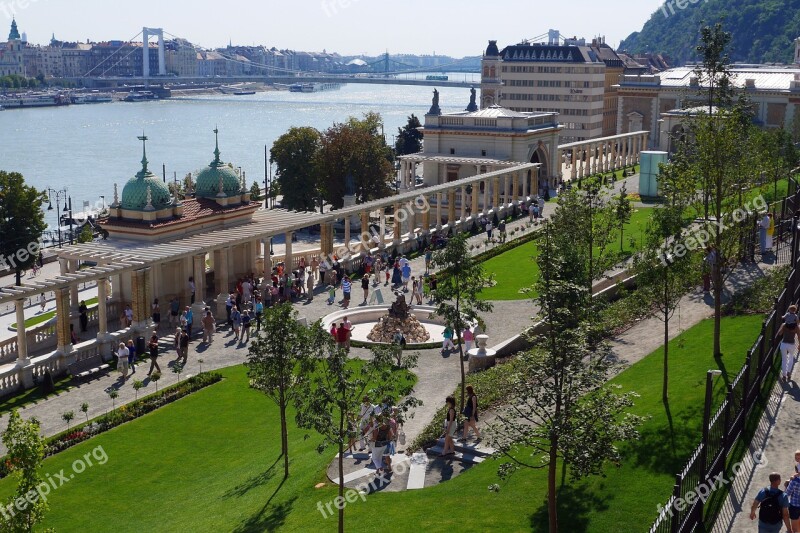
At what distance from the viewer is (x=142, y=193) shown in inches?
1543

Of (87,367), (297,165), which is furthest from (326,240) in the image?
(297,165)

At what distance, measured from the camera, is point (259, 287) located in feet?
135

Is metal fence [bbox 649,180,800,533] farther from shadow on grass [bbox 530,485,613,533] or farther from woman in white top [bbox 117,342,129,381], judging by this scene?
woman in white top [bbox 117,342,129,381]

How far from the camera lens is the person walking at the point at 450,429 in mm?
22672

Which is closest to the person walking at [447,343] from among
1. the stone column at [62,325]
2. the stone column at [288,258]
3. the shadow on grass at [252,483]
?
the shadow on grass at [252,483]

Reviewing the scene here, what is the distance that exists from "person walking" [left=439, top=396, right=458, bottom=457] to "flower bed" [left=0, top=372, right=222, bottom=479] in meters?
10.0

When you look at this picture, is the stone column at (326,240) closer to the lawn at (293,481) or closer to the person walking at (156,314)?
the person walking at (156,314)

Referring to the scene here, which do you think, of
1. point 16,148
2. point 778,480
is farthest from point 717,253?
point 16,148

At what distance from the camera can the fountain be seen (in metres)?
34.7

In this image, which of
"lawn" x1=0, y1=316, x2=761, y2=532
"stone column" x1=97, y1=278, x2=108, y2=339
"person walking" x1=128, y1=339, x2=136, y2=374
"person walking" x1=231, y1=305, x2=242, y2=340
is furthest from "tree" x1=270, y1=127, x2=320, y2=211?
"lawn" x1=0, y1=316, x2=761, y2=532

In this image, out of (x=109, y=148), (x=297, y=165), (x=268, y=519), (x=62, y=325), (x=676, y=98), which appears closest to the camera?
(x=268, y=519)

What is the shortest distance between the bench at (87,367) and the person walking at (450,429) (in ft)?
47.6

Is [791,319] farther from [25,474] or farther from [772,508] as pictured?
[25,474]

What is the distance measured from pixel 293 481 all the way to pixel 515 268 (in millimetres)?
24726
